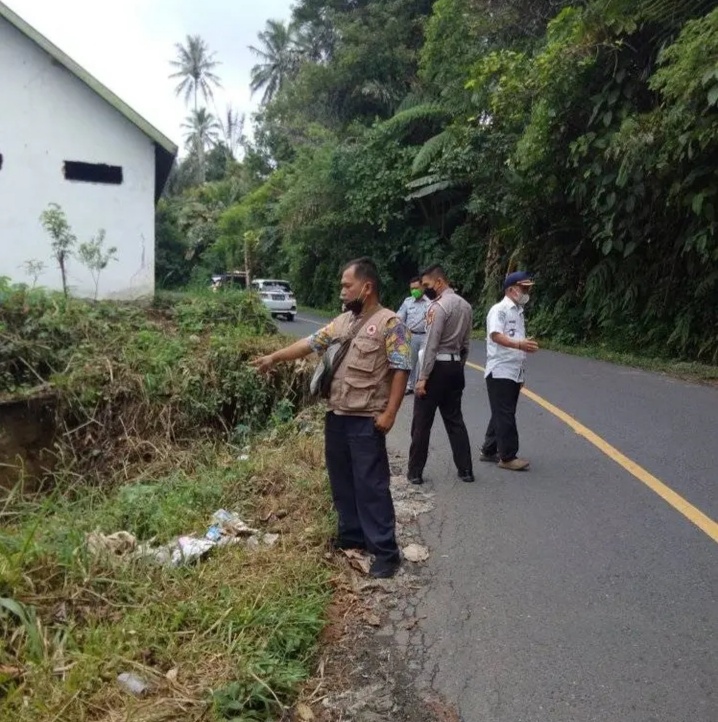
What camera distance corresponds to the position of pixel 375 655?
344cm

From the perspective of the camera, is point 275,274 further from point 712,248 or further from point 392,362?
point 392,362

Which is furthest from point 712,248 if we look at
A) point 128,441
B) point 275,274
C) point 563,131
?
point 275,274

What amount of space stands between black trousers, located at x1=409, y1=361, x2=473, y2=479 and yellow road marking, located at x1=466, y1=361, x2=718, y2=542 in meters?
1.45

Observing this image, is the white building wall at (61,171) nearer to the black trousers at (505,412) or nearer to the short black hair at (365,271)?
the black trousers at (505,412)

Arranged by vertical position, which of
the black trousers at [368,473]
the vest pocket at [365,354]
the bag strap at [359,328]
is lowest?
the black trousers at [368,473]

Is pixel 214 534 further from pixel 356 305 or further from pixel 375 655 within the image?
pixel 356 305

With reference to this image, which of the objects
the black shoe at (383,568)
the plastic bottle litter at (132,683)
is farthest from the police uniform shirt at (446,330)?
the plastic bottle litter at (132,683)

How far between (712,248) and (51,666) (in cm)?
1214

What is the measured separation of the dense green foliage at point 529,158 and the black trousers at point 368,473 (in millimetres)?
8397

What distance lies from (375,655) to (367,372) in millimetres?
1549

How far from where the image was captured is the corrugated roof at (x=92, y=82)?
43.5ft

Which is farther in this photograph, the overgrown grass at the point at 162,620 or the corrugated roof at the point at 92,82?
the corrugated roof at the point at 92,82

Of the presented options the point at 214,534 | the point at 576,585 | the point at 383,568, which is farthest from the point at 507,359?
the point at 214,534

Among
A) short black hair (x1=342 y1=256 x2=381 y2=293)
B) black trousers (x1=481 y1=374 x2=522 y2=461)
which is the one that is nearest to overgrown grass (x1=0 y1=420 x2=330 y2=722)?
short black hair (x1=342 y1=256 x2=381 y2=293)
